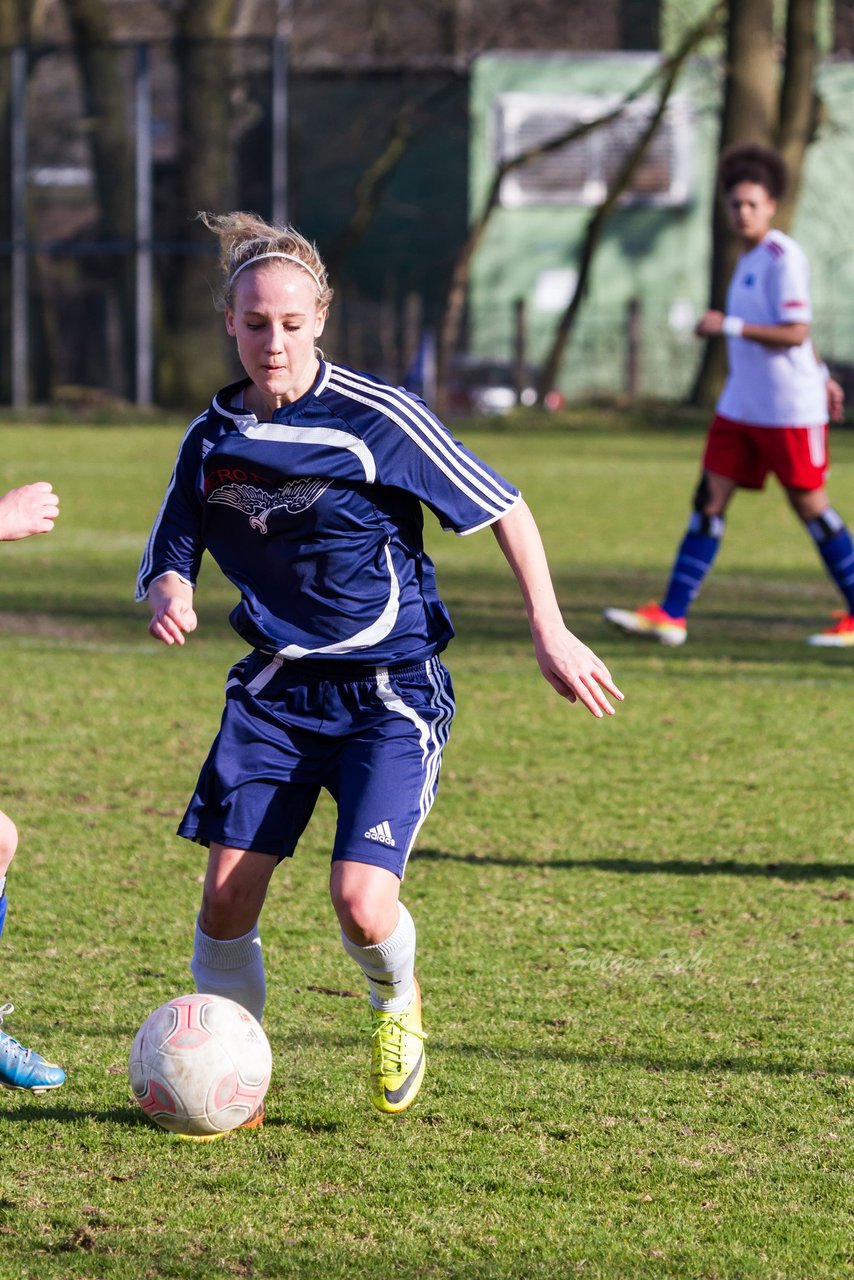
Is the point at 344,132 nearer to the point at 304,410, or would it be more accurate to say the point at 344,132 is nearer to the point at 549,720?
the point at 549,720

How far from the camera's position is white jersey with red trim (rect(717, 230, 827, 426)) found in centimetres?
841

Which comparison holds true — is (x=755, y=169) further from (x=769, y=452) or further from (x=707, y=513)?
(x=707, y=513)

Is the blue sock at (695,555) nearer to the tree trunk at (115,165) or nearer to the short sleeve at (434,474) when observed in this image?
the short sleeve at (434,474)

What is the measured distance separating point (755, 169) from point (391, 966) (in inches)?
211

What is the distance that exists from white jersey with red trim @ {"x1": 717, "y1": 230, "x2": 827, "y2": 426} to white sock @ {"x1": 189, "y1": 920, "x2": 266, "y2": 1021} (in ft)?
17.9

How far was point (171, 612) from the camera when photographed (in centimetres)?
351

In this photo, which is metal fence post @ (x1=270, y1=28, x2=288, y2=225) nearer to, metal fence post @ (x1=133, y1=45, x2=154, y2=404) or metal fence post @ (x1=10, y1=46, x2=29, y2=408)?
metal fence post @ (x1=133, y1=45, x2=154, y2=404)

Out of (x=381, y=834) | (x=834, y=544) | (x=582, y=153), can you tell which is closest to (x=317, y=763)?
(x=381, y=834)

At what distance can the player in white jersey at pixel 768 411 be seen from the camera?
27.6 ft

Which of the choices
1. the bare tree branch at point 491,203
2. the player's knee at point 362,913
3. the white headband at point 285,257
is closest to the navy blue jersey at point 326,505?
the white headband at point 285,257

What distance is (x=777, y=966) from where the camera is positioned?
4.41 metres

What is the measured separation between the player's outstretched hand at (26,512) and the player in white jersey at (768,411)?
17.1 ft

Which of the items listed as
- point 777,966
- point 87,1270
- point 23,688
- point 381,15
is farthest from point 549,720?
point 381,15

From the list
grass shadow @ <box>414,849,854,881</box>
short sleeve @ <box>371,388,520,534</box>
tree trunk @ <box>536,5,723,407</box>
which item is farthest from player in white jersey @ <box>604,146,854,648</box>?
tree trunk @ <box>536,5,723,407</box>
